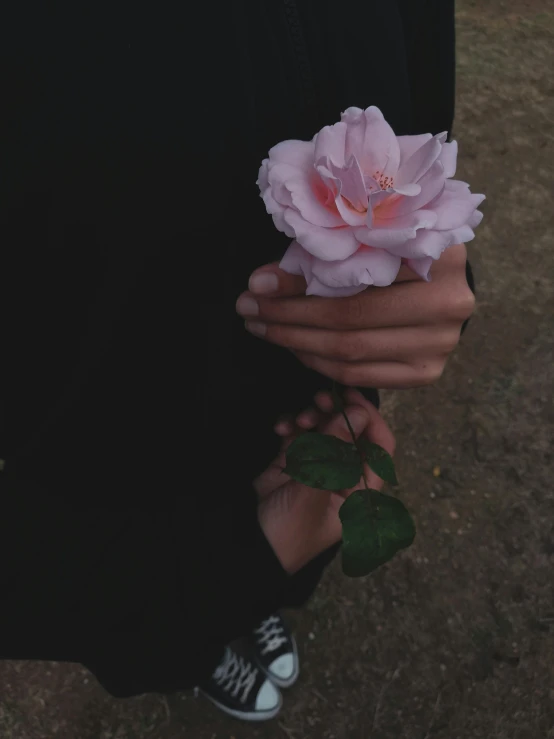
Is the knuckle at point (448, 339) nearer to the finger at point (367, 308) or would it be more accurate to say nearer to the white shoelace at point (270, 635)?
the finger at point (367, 308)

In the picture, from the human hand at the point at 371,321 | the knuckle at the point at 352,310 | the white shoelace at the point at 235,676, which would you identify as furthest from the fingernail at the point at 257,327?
the white shoelace at the point at 235,676

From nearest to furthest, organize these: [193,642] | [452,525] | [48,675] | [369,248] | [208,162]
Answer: [369,248] < [208,162] < [193,642] < [48,675] < [452,525]

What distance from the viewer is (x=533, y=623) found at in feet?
6.37

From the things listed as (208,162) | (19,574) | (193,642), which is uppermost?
(208,162)

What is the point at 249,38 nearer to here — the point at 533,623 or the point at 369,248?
the point at 369,248

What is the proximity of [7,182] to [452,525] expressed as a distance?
189 cm

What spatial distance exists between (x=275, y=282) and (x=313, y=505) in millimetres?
366

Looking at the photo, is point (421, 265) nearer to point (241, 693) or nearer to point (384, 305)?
point (384, 305)

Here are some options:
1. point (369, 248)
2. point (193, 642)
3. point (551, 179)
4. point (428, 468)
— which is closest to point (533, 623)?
point (428, 468)

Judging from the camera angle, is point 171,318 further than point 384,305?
Yes

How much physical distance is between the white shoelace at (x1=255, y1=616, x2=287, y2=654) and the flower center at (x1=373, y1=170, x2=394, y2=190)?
5.21 feet

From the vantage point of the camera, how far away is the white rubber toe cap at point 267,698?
1.79 metres

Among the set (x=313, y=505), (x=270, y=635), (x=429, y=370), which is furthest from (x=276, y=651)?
(x=429, y=370)

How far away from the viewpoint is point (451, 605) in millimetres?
1975
